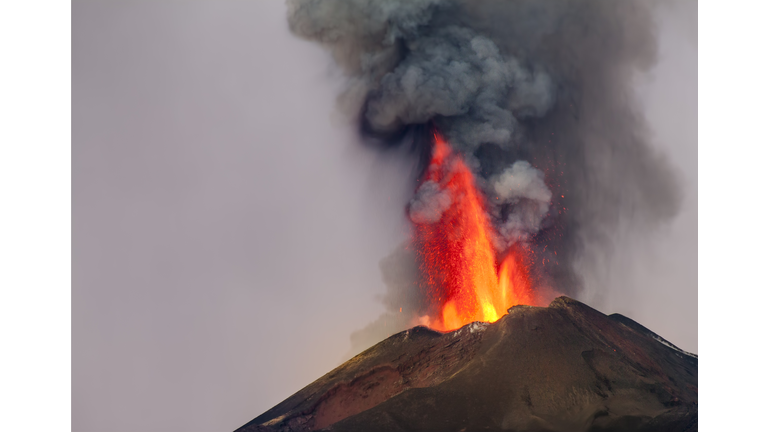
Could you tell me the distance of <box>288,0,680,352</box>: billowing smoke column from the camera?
9.75 metres

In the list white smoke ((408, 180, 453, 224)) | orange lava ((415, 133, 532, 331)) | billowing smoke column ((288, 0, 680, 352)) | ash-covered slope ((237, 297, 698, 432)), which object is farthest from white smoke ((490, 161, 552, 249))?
ash-covered slope ((237, 297, 698, 432))

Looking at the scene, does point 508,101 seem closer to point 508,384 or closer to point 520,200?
point 520,200

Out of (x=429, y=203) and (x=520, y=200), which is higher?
(x=429, y=203)

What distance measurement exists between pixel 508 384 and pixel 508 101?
13.2 feet

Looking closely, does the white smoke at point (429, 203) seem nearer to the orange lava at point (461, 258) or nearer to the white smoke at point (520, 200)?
the orange lava at point (461, 258)

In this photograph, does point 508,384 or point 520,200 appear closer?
point 508,384

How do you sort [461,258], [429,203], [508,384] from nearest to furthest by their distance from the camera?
[508,384]
[429,203]
[461,258]

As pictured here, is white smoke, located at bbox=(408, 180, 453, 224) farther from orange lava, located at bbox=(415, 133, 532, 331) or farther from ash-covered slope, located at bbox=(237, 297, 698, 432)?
ash-covered slope, located at bbox=(237, 297, 698, 432)

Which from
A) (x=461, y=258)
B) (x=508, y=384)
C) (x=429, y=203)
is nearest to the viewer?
(x=508, y=384)

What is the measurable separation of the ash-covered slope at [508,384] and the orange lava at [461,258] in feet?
2.88

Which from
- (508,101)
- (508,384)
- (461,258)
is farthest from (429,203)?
(508,384)

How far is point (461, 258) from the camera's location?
10.2 meters

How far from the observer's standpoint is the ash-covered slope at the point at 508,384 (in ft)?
26.4

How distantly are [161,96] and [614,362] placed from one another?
698 cm
